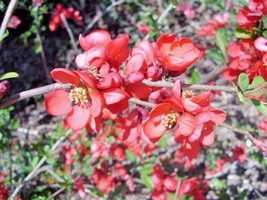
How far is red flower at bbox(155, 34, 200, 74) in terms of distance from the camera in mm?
1124

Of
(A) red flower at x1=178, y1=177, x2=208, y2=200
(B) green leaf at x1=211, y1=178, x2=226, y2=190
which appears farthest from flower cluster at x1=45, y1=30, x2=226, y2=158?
(B) green leaf at x1=211, y1=178, x2=226, y2=190

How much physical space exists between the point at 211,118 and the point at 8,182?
4.94 feet

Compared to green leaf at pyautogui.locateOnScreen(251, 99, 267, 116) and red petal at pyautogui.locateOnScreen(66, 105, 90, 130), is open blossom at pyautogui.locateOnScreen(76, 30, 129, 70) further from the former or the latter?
green leaf at pyautogui.locateOnScreen(251, 99, 267, 116)

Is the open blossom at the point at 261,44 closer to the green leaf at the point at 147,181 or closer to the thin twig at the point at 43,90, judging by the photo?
the thin twig at the point at 43,90

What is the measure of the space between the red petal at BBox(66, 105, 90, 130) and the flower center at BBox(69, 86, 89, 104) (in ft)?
0.13

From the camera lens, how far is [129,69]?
1058 millimetres

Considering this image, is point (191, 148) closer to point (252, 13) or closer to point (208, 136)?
point (208, 136)

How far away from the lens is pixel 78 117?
109 centimetres

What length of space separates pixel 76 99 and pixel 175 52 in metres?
0.30

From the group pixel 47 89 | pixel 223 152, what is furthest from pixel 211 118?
pixel 223 152

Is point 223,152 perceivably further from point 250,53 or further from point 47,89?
point 47,89

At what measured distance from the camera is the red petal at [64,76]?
0.96m

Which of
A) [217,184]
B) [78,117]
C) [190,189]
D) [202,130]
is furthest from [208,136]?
[217,184]

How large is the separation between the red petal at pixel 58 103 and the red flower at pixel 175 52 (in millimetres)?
259
